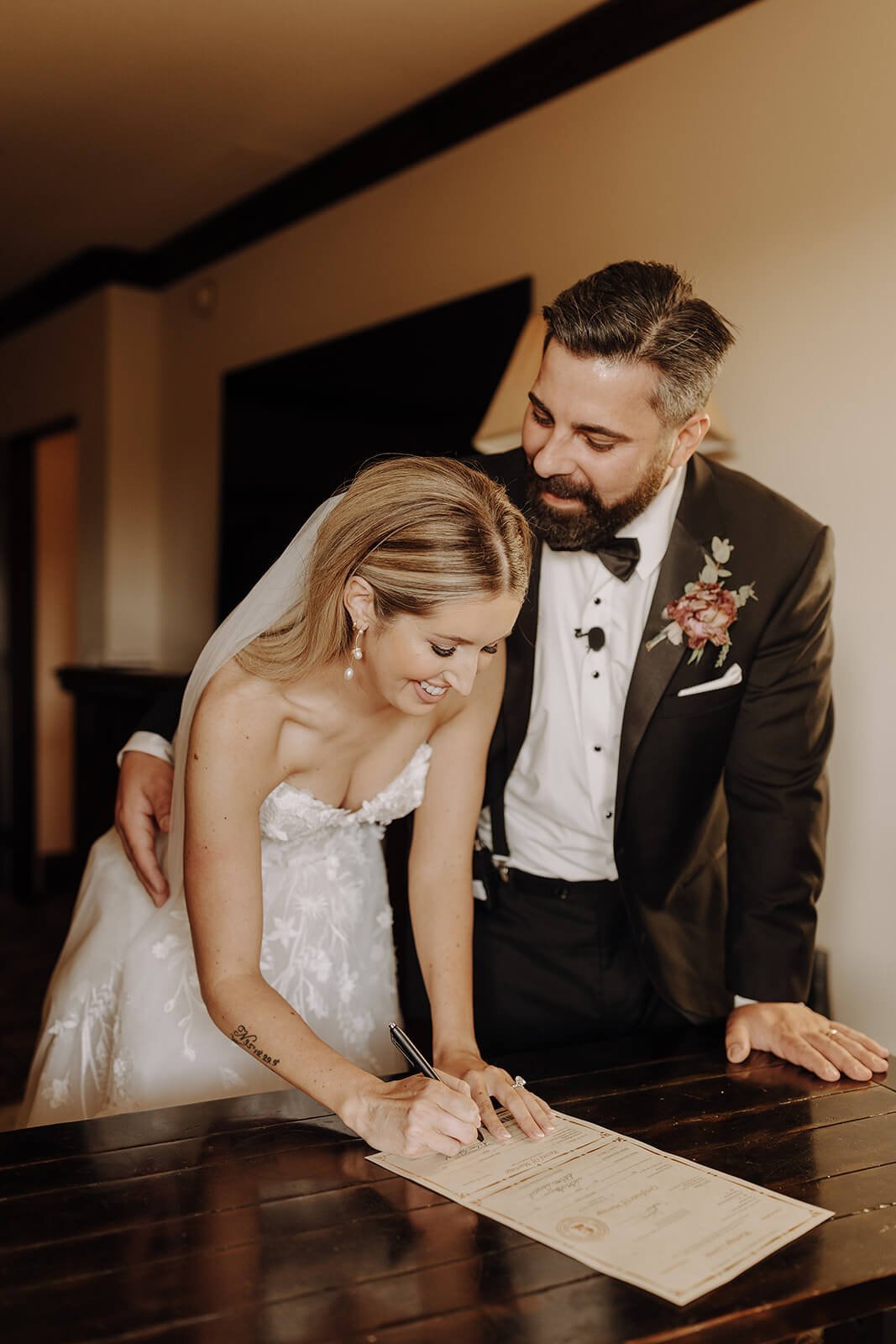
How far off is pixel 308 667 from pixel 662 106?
2.07 metres

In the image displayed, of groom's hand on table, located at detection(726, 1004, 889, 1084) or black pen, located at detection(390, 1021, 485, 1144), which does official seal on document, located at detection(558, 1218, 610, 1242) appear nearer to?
black pen, located at detection(390, 1021, 485, 1144)

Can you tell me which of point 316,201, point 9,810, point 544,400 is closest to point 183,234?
point 316,201

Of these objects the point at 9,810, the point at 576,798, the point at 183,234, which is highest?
the point at 183,234

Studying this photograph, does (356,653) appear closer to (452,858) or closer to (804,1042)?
(452,858)

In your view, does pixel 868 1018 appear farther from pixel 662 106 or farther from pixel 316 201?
pixel 316 201

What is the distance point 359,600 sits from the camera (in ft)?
5.49

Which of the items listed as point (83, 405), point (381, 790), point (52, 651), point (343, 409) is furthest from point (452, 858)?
point (52, 651)

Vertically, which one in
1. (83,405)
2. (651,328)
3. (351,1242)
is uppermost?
(83,405)

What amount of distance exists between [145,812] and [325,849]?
12.0 inches

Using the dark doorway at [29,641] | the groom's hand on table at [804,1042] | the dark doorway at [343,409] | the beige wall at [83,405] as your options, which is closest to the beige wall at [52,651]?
the dark doorway at [29,641]

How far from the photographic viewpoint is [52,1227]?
3.93ft

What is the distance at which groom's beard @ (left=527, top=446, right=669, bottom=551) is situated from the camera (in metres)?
1.90

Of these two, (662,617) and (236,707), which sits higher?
(662,617)

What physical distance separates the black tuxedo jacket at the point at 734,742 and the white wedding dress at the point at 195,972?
11.8 inches
